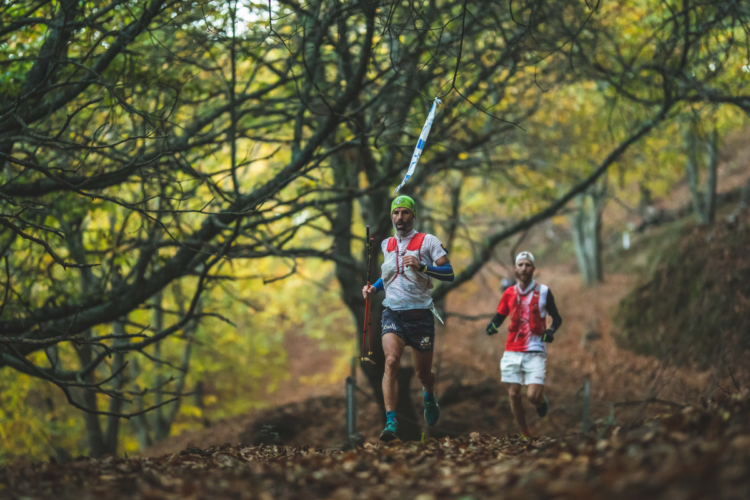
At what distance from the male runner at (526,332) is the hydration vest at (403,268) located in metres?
1.61

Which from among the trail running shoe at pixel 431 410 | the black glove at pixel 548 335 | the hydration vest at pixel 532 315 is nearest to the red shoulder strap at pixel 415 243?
the trail running shoe at pixel 431 410

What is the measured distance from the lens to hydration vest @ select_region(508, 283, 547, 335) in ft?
23.1

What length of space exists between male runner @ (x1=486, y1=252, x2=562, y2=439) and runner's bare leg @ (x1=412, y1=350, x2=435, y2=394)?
1243mm

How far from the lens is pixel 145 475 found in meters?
3.85

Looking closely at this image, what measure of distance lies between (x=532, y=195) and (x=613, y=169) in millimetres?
2343

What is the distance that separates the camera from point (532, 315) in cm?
706

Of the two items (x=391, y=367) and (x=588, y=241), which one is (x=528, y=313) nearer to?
(x=391, y=367)

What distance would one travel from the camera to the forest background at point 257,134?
6.36m

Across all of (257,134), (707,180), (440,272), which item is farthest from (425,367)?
(707,180)

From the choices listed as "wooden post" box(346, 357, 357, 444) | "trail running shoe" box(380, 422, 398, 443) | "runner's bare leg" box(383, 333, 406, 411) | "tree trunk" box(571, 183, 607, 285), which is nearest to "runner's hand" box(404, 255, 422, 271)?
"runner's bare leg" box(383, 333, 406, 411)

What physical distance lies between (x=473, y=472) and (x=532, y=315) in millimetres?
3709

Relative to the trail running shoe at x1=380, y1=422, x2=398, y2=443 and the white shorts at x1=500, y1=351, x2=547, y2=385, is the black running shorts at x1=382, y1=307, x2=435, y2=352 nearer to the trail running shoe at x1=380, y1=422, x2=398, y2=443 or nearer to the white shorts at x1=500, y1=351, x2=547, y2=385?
the trail running shoe at x1=380, y1=422, x2=398, y2=443

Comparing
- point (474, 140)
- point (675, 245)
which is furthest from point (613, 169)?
point (474, 140)

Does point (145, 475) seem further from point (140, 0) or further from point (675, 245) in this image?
point (675, 245)
